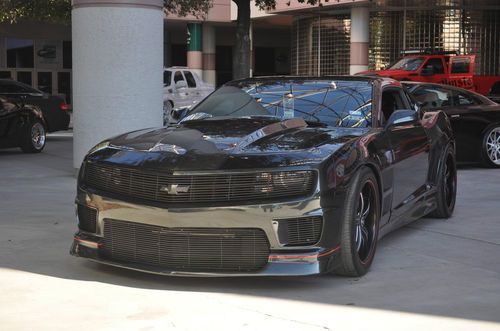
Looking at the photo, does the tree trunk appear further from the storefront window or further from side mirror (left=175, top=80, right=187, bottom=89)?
the storefront window

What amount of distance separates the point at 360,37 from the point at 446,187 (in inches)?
964

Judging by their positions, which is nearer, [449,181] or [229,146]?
[229,146]

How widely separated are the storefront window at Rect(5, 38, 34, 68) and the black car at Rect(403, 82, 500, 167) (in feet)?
105

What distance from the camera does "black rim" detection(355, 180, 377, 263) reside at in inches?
213

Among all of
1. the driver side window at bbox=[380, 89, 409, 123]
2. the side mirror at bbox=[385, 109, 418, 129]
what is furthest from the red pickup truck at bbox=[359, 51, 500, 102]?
the side mirror at bbox=[385, 109, 418, 129]

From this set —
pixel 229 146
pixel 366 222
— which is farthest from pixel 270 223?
pixel 366 222

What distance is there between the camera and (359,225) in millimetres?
5402

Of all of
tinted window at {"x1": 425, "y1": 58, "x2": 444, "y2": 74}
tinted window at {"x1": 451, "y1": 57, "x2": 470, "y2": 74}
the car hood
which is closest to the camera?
the car hood

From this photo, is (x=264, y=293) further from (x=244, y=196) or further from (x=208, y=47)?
(x=208, y=47)

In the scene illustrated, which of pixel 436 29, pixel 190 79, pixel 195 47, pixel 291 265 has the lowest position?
pixel 291 265

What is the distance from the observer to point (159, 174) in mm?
5004

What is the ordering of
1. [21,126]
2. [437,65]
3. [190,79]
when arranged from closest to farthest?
[21,126] < [437,65] < [190,79]

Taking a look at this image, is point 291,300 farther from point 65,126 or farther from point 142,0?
point 65,126

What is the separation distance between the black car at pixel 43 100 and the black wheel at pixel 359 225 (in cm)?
1100
